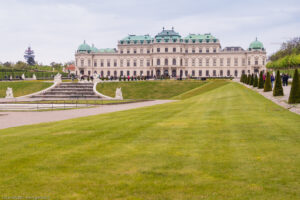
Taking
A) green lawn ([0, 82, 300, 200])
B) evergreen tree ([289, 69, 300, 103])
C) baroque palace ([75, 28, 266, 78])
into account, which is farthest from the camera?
baroque palace ([75, 28, 266, 78])

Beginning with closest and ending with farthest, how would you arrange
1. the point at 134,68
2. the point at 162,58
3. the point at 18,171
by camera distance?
1. the point at 18,171
2. the point at 162,58
3. the point at 134,68

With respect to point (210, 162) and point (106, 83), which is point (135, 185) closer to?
point (210, 162)

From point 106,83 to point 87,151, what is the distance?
57697 mm

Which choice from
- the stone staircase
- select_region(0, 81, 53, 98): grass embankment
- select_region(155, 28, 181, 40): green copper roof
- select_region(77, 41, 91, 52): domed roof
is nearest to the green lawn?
the stone staircase

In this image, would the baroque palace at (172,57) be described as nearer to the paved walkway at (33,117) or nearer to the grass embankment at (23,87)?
the grass embankment at (23,87)

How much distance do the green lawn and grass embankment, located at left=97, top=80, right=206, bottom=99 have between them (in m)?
43.7

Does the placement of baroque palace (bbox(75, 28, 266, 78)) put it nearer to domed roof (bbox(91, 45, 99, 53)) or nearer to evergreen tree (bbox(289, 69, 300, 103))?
domed roof (bbox(91, 45, 99, 53))

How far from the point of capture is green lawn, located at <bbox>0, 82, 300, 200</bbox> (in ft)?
24.6

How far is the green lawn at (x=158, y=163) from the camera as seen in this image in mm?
7502

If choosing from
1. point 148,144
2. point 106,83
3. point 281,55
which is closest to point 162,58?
point 281,55

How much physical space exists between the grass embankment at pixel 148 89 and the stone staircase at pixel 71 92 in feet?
8.00

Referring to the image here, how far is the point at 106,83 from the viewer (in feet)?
223

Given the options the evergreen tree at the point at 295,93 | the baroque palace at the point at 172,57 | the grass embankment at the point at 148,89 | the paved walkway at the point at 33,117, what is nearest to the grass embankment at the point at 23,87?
the grass embankment at the point at 148,89

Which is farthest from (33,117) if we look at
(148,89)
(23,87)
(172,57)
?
(172,57)
